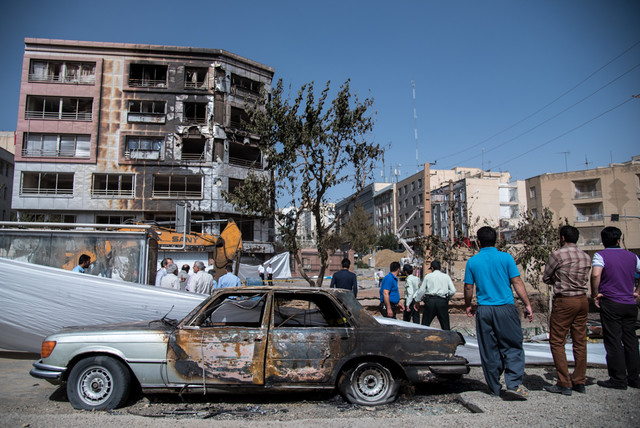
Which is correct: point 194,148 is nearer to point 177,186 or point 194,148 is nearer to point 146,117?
point 177,186

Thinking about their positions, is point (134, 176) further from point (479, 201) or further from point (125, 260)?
point (479, 201)

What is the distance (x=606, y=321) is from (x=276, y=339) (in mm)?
3945

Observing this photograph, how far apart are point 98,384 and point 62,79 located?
35209mm

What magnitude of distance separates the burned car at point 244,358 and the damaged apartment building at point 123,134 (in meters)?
28.0

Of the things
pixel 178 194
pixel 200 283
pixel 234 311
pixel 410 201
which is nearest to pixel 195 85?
pixel 178 194

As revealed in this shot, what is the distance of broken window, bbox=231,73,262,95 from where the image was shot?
35188mm

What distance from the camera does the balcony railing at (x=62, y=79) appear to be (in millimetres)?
32656

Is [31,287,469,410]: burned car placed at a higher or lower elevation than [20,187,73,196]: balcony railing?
lower

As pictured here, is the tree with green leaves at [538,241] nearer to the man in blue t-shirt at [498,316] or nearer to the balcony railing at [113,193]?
the man in blue t-shirt at [498,316]

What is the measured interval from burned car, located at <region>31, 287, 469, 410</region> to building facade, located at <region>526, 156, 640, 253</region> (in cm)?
5257

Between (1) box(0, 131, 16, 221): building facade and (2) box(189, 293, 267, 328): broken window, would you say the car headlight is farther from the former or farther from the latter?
(1) box(0, 131, 16, 221): building facade

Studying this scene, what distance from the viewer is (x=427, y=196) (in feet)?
46.0

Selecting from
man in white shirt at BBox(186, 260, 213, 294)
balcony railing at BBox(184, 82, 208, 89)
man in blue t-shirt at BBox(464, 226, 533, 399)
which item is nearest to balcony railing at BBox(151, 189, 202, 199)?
balcony railing at BBox(184, 82, 208, 89)

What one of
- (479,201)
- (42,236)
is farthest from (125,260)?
(479,201)
